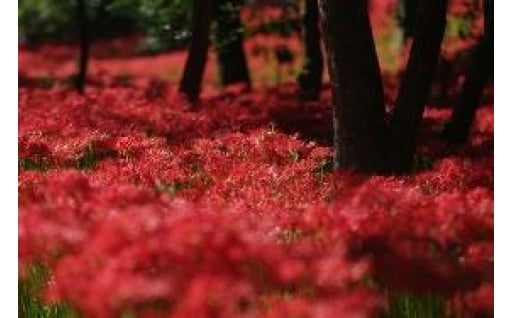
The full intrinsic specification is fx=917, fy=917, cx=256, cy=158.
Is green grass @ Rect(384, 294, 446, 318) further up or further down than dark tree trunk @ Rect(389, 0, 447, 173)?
further down

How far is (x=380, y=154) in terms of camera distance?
8.75 meters

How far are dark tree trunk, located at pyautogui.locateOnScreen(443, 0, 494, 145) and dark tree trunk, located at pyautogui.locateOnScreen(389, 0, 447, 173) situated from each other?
2.96 m

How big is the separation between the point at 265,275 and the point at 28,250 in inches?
63.2

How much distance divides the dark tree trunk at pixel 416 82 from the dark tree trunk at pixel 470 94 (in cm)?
296

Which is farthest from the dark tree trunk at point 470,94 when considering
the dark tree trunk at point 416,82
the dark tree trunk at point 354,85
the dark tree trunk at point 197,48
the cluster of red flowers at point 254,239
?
the dark tree trunk at point 197,48

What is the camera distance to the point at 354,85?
853 cm

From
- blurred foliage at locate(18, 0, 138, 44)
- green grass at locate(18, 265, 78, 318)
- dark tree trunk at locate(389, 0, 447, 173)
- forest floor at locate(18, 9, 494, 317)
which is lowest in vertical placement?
blurred foliage at locate(18, 0, 138, 44)

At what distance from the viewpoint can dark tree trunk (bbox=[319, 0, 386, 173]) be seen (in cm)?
844

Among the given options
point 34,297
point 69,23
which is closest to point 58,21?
point 69,23

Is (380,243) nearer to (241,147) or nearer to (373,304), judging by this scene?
(373,304)

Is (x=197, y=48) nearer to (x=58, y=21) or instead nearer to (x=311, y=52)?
(x=311, y=52)

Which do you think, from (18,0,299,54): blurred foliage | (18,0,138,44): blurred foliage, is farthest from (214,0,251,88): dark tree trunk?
(18,0,138,44): blurred foliage

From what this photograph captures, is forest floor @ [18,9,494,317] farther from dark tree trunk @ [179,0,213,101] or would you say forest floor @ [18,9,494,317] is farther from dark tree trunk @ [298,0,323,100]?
dark tree trunk @ [298,0,323,100]
